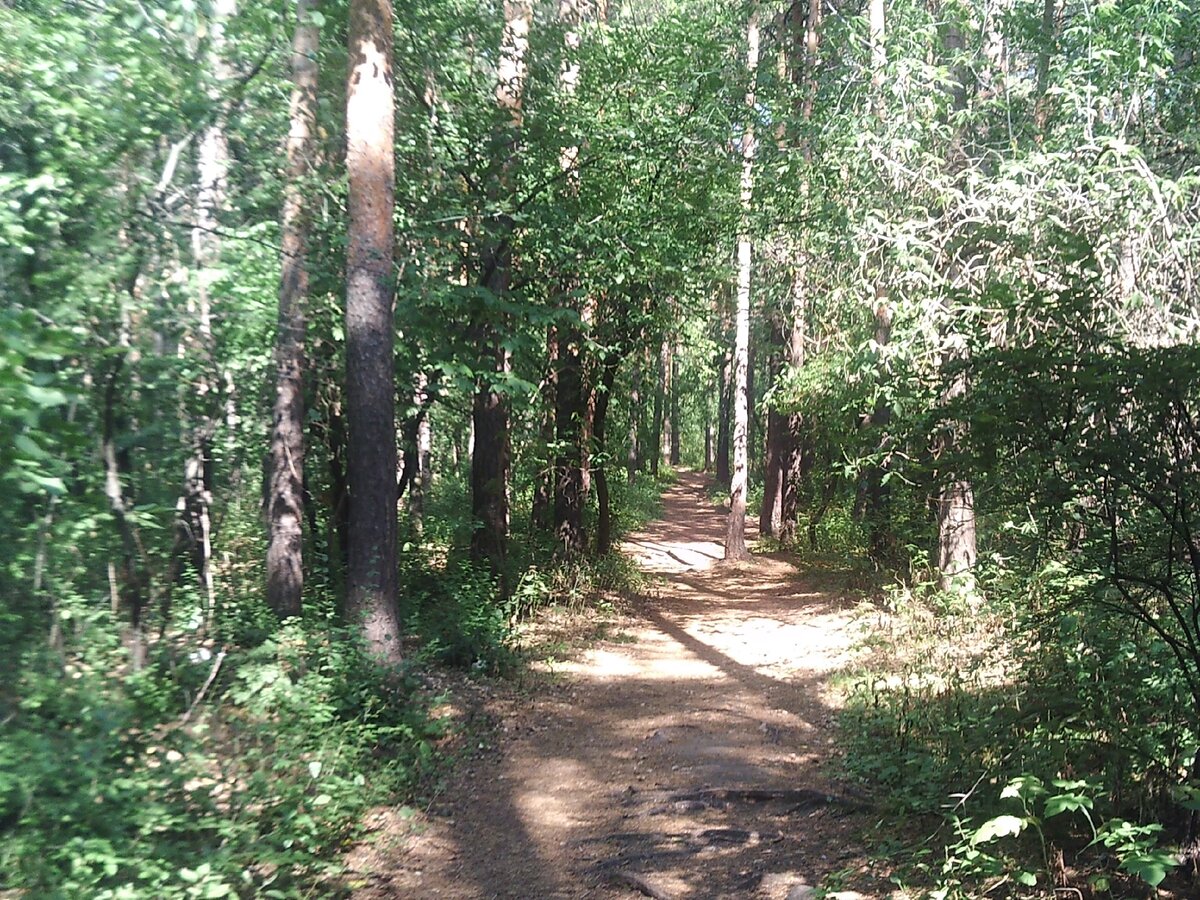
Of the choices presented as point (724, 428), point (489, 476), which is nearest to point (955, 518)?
point (489, 476)

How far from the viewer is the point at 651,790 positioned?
21.7ft

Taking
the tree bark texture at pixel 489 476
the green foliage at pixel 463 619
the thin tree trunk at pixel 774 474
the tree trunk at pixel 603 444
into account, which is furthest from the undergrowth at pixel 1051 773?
the thin tree trunk at pixel 774 474

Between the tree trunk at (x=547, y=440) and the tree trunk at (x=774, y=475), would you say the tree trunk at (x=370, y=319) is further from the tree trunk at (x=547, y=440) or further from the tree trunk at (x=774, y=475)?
the tree trunk at (x=774, y=475)

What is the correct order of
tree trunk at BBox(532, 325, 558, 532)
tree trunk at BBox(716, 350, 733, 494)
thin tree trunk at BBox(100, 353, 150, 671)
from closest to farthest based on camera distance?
thin tree trunk at BBox(100, 353, 150, 671) → tree trunk at BBox(532, 325, 558, 532) → tree trunk at BBox(716, 350, 733, 494)

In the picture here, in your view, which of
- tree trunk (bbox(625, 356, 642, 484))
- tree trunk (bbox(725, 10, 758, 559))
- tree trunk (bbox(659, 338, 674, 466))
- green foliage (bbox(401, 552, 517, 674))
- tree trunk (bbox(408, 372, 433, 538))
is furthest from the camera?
tree trunk (bbox(659, 338, 674, 466))

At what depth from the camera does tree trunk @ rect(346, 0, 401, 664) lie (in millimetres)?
7535

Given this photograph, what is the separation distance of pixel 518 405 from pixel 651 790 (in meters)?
5.69

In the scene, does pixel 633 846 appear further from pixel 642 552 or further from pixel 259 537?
pixel 642 552

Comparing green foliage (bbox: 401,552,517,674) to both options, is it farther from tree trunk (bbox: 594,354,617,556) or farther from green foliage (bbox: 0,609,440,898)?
tree trunk (bbox: 594,354,617,556)

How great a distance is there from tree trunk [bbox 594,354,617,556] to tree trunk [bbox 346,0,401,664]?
19.2 feet

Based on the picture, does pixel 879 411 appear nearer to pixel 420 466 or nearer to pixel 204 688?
pixel 420 466

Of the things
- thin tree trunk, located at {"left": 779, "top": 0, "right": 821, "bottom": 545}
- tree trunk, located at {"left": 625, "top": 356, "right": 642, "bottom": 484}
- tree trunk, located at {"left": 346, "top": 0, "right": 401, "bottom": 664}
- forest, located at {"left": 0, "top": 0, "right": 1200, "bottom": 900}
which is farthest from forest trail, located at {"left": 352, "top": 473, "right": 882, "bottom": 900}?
thin tree trunk, located at {"left": 779, "top": 0, "right": 821, "bottom": 545}

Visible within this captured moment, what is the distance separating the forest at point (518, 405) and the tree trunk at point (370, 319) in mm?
39

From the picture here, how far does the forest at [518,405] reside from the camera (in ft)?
14.2
